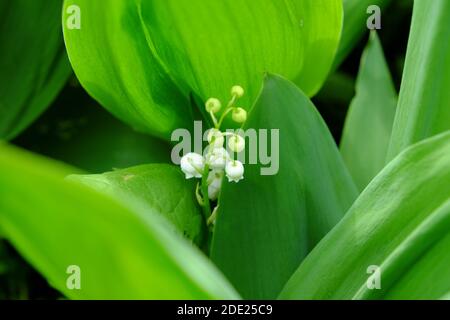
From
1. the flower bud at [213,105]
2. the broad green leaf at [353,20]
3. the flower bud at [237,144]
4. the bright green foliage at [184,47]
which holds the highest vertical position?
the broad green leaf at [353,20]

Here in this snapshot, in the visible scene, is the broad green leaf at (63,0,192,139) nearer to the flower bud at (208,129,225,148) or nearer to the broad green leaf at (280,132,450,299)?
the flower bud at (208,129,225,148)

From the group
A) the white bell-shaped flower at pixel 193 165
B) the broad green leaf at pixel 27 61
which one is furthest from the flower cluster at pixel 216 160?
the broad green leaf at pixel 27 61

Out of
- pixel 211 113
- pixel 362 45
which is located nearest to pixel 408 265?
pixel 211 113

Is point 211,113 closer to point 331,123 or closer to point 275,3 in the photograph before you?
point 275,3

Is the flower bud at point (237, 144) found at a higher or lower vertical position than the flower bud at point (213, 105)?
lower

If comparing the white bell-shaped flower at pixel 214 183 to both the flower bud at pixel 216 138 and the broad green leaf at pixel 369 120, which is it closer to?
the flower bud at pixel 216 138

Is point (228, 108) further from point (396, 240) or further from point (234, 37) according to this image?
point (396, 240)

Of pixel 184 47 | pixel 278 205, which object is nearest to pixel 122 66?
pixel 184 47

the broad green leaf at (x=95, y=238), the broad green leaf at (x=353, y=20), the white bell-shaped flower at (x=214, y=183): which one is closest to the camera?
the broad green leaf at (x=95, y=238)
